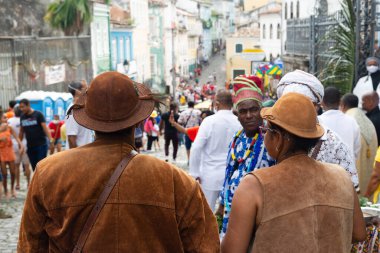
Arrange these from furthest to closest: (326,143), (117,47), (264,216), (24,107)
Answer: (117,47) < (24,107) < (326,143) < (264,216)

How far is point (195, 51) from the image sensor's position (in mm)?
85562

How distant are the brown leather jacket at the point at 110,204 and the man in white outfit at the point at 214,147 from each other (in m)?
3.74

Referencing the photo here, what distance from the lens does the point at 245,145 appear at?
14.8ft

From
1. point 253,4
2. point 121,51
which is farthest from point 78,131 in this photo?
point 253,4

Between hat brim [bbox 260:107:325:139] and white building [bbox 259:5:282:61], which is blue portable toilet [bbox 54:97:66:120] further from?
white building [bbox 259:5:282:61]

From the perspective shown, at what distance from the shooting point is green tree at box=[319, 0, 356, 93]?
10258 mm

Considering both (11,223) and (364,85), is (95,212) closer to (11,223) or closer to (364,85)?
(11,223)

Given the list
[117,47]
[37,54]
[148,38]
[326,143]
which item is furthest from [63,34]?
[326,143]

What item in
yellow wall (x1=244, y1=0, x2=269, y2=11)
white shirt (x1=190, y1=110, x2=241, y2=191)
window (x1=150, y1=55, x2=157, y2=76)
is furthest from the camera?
yellow wall (x1=244, y1=0, x2=269, y2=11)

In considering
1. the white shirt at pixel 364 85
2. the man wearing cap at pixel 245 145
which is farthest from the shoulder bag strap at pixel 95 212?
the white shirt at pixel 364 85

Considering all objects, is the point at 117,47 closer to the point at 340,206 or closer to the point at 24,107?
the point at 24,107

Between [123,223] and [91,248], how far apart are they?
6.8 inches

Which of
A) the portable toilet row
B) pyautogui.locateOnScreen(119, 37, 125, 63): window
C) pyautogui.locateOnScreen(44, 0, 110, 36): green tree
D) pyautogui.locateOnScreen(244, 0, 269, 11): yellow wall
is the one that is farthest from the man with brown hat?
pyautogui.locateOnScreen(244, 0, 269, 11): yellow wall

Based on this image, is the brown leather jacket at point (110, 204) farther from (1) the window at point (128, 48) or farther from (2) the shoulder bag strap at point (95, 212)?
(1) the window at point (128, 48)
